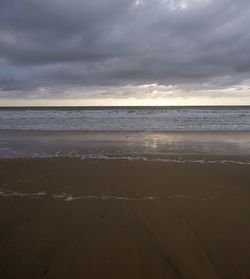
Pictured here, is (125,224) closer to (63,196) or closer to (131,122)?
(63,196)

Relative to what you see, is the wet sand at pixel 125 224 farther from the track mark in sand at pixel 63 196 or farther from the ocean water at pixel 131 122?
the ocean water at pixel 131 122

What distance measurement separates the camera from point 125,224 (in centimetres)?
468

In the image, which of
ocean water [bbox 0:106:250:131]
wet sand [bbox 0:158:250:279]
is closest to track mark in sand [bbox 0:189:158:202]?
wet sand [bbox 0:158:250:279]

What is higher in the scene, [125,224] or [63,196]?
[125,224]

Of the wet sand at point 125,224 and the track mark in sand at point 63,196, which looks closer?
the wet sand at point 125,224

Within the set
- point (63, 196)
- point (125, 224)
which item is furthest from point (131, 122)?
point (125, 224)

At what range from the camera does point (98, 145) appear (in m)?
13.1

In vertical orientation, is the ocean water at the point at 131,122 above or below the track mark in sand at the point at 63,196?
below

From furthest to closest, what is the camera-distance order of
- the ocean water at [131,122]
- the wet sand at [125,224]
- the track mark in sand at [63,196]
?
the ocean water at [131,122], the track mark in sand at [63,196], the wet sand at [125,224]

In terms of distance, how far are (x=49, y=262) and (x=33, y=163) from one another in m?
6.04

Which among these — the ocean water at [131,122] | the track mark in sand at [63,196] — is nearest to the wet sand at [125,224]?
the track mark in sand at [63,196]

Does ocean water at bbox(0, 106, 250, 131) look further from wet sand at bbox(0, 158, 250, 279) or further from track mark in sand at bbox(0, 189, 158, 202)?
track mark in sand at bbox(0, 189, 158, 202)

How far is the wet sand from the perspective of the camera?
11.6ft

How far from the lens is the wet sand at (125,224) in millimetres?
3539
